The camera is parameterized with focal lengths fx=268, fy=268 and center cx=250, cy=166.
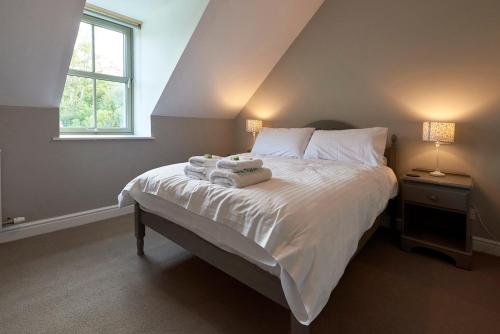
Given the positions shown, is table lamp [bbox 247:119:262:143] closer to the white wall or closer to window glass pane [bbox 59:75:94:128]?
the white wall

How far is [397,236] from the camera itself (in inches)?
100

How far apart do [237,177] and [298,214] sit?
460 mm

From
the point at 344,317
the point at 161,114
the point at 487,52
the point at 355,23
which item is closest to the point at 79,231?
the point at 161,114

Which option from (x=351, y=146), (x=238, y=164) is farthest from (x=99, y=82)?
(x=351, y=146)

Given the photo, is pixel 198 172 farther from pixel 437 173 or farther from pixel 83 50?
pixel 83 50

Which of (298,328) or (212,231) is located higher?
(212,231)

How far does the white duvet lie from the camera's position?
1081mm

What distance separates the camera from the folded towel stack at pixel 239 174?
1.51 meters

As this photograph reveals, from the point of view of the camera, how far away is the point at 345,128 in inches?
118

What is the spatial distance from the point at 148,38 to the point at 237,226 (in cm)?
270

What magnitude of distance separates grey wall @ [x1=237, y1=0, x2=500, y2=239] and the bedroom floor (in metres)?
0.91

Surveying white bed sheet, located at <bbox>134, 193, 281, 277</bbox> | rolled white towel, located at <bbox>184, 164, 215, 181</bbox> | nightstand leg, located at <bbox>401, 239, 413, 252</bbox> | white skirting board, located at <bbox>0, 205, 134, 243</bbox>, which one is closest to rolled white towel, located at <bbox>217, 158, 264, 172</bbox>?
rolled white towel, located at <bbox>184, 164, 215, 181</bbox>

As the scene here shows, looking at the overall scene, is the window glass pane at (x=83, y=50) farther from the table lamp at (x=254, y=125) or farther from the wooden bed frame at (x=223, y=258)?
the table lamp at (x=254, y=125)

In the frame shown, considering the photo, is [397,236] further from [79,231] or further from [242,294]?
[79,231]
